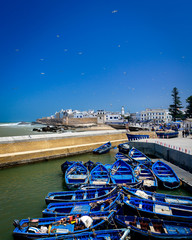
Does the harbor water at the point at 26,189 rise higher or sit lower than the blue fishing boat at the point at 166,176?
lower

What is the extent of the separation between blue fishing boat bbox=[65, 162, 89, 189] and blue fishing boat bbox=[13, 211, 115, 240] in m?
4.31

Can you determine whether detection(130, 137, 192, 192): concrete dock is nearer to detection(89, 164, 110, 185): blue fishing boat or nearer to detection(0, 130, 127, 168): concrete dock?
detection(89, 164, 110, 185): blue fishing boat

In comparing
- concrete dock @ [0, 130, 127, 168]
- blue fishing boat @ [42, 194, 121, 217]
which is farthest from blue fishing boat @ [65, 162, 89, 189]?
concrete dock @ [0, 130, 127, 168]

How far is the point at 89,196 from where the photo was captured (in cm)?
988

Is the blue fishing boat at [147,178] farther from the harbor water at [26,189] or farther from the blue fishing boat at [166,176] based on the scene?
the harbor water at [26,189]

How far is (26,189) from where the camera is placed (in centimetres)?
1266

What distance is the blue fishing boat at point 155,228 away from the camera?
6.42 metres

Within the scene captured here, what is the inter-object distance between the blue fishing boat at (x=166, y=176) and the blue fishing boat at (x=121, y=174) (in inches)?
82.8

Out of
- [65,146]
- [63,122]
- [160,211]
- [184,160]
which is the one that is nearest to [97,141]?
[65,146]

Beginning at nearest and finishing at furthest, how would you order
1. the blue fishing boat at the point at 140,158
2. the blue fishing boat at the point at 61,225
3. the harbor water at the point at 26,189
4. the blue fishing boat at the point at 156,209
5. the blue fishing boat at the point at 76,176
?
the blue fishing boat at the point at 61,225 < the blue fishing boat at the point at 156,209 < the harbor water at the point at 26,189 < the blue fishing boat at the point at 76,176 < the blue fishing boat at the point at 140,158

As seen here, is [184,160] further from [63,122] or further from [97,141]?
[63,122]

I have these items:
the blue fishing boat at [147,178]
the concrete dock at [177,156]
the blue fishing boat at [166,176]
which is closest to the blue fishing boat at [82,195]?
the blue fishing boat at [147,178]

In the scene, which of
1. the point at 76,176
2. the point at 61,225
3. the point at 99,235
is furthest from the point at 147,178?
the point at 61,225

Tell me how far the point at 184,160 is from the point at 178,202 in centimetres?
775
